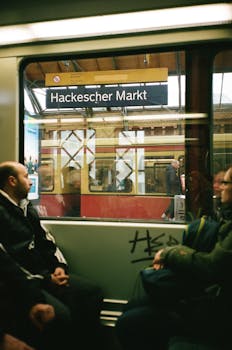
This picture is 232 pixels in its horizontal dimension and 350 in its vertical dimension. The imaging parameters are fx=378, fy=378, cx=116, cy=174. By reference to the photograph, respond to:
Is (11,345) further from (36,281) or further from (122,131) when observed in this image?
(122,131)

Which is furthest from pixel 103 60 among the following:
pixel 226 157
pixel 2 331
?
pixel 2 331

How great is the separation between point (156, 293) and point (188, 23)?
1937mm

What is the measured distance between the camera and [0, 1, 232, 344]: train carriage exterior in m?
2.91

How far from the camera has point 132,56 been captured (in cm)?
307

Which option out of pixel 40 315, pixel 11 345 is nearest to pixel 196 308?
pixel 40 315

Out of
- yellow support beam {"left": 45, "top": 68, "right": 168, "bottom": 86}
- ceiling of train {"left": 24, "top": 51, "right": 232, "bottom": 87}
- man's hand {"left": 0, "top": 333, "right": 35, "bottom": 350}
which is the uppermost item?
ceiling of train {"left": 24, "top": 51, "right": 232, "bottom": 87}

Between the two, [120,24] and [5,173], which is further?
[120,24]

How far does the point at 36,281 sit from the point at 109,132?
4.69 feet

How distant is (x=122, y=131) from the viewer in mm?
3221

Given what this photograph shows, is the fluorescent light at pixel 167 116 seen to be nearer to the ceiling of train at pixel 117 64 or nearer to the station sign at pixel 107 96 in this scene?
the station sign at pixel 107 96

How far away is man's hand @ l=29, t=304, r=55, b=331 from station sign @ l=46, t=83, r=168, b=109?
1712 millimetres

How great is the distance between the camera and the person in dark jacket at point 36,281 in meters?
2.27

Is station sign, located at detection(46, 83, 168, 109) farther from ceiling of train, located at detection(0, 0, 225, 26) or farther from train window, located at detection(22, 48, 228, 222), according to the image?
ceiling of train, located at detection(0, 0, 225, 26)

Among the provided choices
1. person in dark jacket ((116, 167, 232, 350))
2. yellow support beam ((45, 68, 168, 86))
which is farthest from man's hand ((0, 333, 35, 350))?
yellow support beam ((45, 68, 168, 86))
